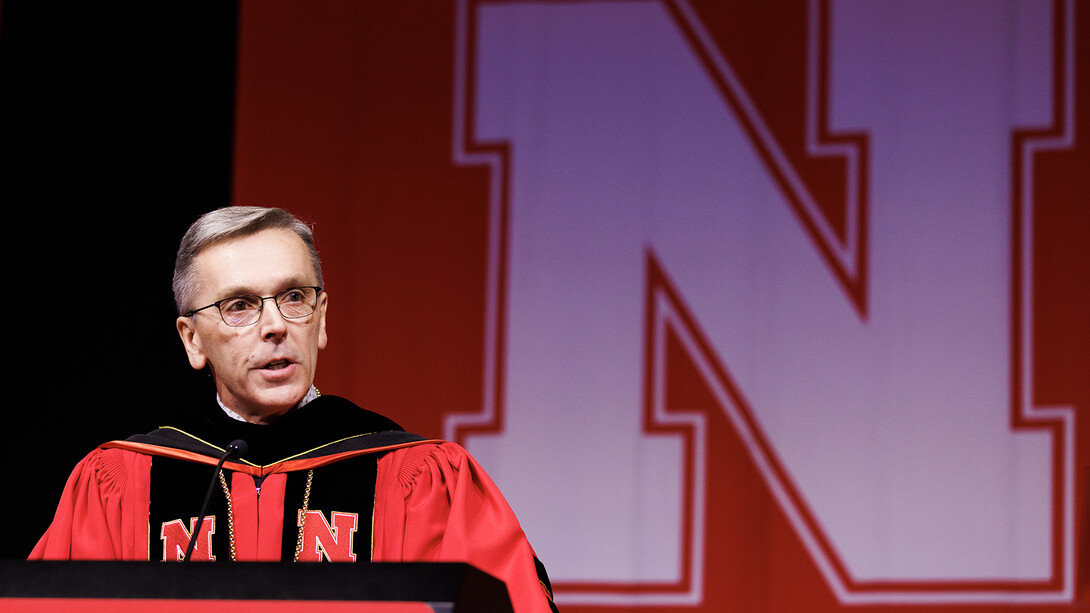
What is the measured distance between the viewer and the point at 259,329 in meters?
2.23

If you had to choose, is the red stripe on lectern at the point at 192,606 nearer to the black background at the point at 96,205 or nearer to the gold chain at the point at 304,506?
the gold chain at the point at 304,506

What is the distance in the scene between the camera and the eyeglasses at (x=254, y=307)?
225 cm

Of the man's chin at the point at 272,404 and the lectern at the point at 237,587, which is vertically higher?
the man's chin at the point at 272,404

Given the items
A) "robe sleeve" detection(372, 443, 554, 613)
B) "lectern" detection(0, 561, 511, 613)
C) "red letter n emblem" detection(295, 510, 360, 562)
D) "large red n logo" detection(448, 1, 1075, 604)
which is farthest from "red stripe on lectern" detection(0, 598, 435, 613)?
"large red n logo" detection(448, 1, 1075, 604)

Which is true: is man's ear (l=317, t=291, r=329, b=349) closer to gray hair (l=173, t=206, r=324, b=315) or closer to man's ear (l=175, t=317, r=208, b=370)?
gray hair (l=173, t=206, r=324, b=315)

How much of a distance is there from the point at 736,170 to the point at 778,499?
1033 millimetres

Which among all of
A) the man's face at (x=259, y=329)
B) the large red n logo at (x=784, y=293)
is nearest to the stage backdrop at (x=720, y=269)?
the large red n logo at (x=784, y=293)

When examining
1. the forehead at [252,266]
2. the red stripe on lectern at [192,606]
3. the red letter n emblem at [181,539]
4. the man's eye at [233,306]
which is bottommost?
the red letter n emblem at [181,539]

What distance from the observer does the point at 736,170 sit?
409 cm

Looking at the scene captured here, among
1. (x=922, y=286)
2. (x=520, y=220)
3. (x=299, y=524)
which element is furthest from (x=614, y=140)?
(x=299, y=524)

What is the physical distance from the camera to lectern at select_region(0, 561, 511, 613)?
136 cm

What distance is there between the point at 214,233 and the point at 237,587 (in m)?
1.05

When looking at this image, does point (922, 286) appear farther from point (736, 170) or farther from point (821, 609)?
point (821, 609)

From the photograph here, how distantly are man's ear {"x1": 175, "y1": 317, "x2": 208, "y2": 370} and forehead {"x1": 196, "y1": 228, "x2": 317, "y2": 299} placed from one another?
2.8 inches
